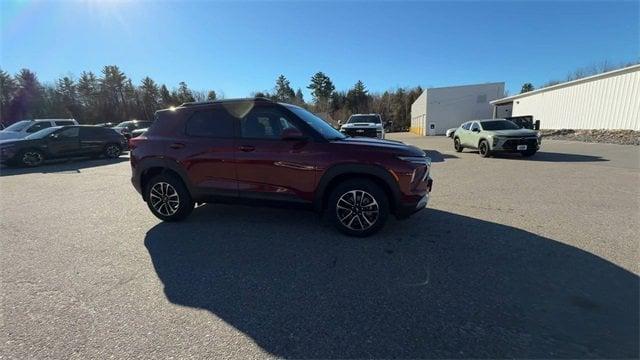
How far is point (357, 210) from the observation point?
4.25m

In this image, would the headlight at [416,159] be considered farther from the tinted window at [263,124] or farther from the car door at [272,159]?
the tinted window at [263,124]

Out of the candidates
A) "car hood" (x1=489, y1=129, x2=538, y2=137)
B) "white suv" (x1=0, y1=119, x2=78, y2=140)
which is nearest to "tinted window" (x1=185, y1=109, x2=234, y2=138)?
"car hood" (x1=489, y1=129, x2=538, y2=137)

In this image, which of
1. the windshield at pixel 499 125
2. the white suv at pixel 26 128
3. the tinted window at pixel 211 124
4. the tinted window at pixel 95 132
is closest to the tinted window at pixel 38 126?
the white suv at pixel 26 128

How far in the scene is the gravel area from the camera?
57.6 ft

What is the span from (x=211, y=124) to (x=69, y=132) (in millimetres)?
13195

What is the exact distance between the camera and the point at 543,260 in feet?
11.7

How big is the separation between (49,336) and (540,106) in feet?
115

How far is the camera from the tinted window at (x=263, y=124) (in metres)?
4.49

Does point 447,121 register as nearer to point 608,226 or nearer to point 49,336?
point 608,226

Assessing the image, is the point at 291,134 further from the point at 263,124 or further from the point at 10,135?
the point at 10,135

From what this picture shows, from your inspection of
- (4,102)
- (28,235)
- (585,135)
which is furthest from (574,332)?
(4,102)

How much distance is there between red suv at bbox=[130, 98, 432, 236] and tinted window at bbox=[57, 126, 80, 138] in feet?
38.4

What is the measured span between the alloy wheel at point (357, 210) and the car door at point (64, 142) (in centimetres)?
1476

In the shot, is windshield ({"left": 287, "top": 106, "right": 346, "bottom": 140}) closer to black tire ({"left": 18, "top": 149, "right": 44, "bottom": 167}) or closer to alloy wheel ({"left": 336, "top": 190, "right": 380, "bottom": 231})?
alloy wheel ({"left": 336, "top": 190, "right": 380, "bottom": 231})
